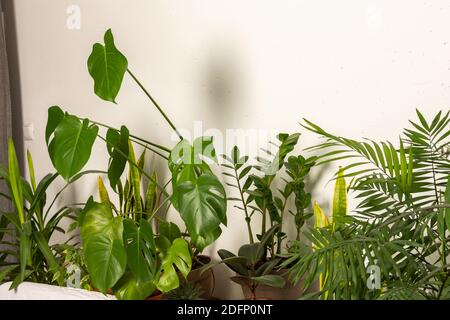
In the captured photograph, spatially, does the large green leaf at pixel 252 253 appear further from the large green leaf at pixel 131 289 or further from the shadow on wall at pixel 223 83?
the shadow on wall at pixel 223 83

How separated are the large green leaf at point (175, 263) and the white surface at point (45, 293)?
17 cm

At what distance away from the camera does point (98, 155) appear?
2504 millimetres

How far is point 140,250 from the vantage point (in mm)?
1621

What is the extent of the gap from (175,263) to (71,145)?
448 millimetres

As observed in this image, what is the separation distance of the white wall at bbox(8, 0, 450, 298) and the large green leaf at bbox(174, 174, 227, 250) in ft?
1.73

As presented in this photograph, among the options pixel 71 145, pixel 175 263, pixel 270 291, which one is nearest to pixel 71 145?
pixel 71 145

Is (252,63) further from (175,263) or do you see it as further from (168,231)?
(175,263)

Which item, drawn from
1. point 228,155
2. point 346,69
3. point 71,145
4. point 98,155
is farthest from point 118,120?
point 346,69

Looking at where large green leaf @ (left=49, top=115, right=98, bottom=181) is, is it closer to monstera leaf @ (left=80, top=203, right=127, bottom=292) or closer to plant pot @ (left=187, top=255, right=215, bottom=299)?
Result: monstera leaf @ (left=80, top=203, right=127, bottom=292)

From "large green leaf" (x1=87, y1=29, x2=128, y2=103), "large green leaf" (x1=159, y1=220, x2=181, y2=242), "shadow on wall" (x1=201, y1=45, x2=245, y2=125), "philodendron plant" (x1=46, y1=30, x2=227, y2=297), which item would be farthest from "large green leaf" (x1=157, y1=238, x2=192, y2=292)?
"shadow on wall" (x1=201, y1=45, x2=245, y2=125)

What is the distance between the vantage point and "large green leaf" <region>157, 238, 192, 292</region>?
1.65 meters
